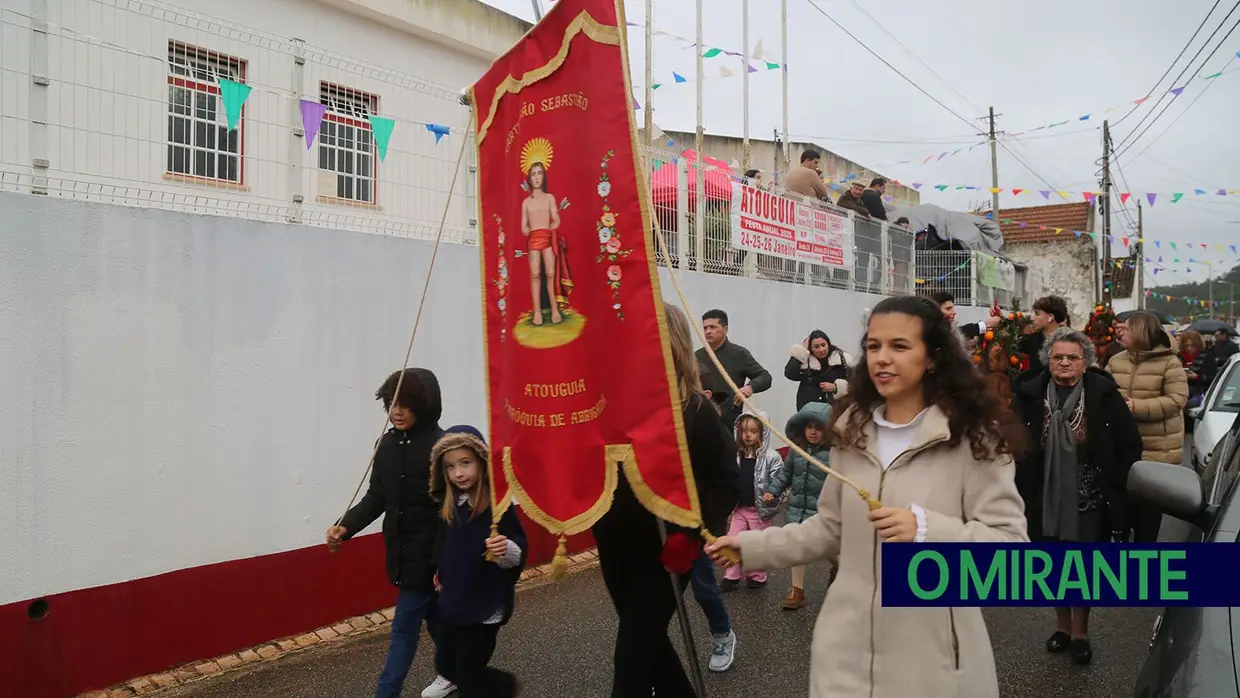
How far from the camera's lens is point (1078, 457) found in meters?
4.77

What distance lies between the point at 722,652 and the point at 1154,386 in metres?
3.44

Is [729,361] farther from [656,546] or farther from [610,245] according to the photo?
[610,245]

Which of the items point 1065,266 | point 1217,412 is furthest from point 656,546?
point 1065,266

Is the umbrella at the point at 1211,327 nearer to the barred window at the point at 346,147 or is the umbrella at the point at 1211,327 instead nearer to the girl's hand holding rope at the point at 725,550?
the barred window at the point at 346,147

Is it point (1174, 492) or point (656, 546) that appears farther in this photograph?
point (656, 546)

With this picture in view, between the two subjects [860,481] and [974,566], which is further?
[860,481]

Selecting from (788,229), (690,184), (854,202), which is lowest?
(788,229)

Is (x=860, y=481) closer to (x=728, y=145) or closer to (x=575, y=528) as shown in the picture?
(x=575, y=528)

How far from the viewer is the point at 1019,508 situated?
2.27m

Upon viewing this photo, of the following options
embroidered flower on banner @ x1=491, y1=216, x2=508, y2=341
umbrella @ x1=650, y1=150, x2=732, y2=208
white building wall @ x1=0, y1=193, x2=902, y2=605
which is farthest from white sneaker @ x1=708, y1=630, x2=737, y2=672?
umbrella @ x1=650, y1=150, x2=732, y2=208

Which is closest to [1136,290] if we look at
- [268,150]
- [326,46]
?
[326,46]

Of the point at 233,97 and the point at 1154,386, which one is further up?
the point at 233,97

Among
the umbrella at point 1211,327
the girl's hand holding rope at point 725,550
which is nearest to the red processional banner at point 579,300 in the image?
the girl's hand holding rope at point 725,550

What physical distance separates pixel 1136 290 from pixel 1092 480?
135 ft
